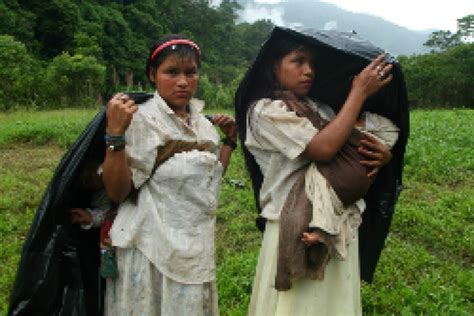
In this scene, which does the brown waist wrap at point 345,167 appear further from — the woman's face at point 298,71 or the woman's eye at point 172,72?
the woman's eye at point 172,72

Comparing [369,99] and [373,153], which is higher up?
[369,99]

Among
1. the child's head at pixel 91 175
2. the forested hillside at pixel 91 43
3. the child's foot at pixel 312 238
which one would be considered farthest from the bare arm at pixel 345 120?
the forested hillside at pixel 91 43

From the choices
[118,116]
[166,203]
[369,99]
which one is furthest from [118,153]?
[369,99]

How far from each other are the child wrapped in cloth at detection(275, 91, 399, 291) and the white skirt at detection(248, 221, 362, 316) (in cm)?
8

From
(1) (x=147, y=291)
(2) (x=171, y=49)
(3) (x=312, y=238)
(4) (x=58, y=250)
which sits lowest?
(1) (x=147, y=291)

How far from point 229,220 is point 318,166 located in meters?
3.02

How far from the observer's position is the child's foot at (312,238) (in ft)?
5.26

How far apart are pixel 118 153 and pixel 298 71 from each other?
28.2 inches

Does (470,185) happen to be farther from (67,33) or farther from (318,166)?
(67,33)

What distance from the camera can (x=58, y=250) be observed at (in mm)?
1746

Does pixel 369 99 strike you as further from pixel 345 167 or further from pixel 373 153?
pixel 345 167

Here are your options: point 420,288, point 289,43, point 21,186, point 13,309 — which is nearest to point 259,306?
point 13,309

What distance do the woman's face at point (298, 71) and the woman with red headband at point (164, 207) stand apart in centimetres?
35

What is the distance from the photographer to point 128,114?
1.54m
